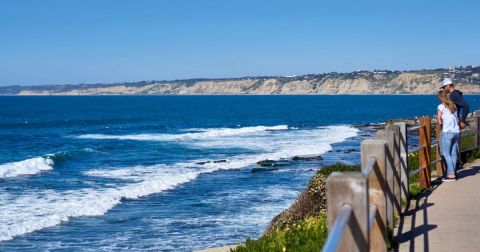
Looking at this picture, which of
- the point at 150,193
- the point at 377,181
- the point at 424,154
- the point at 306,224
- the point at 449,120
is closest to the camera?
the point at 377,181

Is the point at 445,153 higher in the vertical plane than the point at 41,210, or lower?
higher

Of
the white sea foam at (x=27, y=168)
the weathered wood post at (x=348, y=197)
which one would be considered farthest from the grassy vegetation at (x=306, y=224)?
the white sea foam at (x=27, y=168)

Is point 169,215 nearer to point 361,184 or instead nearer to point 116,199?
point 116,199

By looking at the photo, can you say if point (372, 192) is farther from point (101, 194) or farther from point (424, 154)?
point (101, 194)

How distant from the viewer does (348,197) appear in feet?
11.5

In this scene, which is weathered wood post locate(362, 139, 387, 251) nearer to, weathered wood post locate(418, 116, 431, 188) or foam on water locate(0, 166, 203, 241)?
weathered wood post locate(418, 116, 431, 188)

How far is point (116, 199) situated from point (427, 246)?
667 inches

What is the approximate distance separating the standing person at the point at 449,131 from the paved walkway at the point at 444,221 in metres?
0.59

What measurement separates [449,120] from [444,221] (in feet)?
13.4

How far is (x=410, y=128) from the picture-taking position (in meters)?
10.6

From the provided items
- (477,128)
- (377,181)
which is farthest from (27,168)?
(377,181)

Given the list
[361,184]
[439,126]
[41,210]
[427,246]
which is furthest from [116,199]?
[361,184]

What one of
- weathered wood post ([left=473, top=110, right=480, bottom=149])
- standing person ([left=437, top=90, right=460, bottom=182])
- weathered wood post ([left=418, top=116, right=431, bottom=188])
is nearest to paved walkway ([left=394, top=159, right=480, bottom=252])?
weathered wood post ([left=418, top=116, right=431, bottom=188])

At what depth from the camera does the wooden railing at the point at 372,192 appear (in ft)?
11.3
